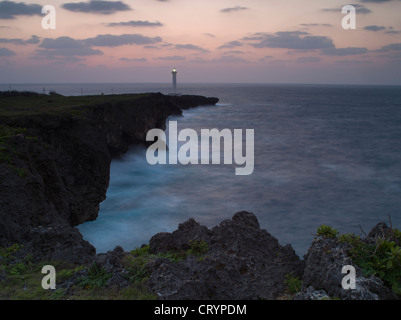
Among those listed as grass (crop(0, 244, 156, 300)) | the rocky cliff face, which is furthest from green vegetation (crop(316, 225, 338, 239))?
the rocky cliff face

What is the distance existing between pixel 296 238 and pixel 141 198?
1303 cm

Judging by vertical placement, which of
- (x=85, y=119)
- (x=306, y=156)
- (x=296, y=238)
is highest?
(x=85, y=119)

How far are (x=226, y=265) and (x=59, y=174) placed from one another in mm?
11640

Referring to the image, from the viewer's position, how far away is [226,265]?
26.7 ft

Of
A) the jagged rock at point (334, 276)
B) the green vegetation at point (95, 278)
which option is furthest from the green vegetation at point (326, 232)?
the green vegetation at point (95, 278)

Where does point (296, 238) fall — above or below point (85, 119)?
below

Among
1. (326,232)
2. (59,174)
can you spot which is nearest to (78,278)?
(326,232)

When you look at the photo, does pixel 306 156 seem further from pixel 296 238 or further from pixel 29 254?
pixel 29 254

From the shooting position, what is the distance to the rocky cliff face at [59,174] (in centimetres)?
1023

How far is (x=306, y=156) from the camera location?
4406 centimetres

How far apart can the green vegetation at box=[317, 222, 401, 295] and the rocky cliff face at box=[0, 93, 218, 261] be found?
7.07 m

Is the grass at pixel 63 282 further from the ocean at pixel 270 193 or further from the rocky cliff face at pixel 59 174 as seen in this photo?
the ocean at pixel 270 193

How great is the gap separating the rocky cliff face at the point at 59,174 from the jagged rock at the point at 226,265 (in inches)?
124
